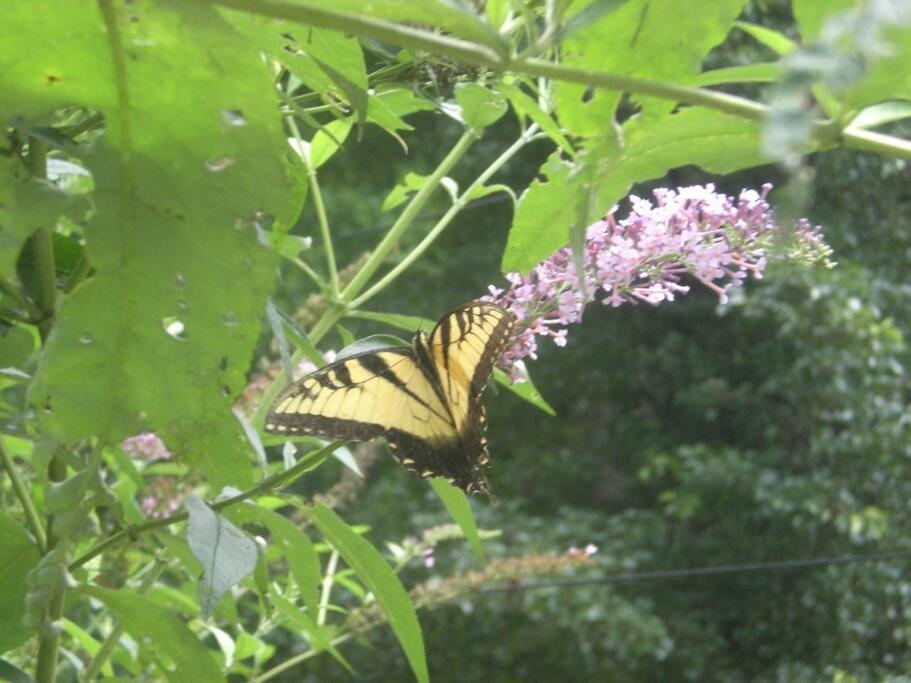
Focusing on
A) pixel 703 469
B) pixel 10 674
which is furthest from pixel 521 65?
pixel 703 469

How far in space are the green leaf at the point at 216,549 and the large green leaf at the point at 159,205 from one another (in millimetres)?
71

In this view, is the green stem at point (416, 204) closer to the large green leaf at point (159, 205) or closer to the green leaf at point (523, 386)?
the green leaf at point (523, 386)

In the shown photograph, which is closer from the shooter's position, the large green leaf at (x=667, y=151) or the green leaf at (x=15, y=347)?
the large green leaf at (x=667, y=151)

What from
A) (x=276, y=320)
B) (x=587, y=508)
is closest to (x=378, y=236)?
(x=587, y=508)

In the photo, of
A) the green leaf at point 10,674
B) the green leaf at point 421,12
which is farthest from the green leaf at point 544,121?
the green leaf at point 10,674

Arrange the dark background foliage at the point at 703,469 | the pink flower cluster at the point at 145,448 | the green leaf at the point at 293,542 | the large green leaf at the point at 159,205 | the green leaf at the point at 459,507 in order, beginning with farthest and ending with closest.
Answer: the dark background foliage at the point at 703,469 → the pink flower cluster at the point at 145,448 → the green leaf at the point at 459,507 → the green leaf at the point at 293,542 → the large green leaf at the point at 159,205

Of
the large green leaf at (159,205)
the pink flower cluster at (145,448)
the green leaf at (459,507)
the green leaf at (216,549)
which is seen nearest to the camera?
the large green leaf at (159,205)

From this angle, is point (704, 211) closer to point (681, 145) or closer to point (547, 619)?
point (681, 145)

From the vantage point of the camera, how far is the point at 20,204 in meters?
0.60

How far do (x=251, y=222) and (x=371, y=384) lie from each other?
60 centimetres

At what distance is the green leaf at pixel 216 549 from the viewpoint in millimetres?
674

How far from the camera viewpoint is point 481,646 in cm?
598

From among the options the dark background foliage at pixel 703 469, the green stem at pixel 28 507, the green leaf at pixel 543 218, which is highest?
the green leaf at pixel 543 218

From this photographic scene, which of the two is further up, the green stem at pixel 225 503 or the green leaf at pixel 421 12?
the green leaf at pixel 421 12
